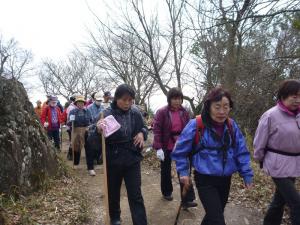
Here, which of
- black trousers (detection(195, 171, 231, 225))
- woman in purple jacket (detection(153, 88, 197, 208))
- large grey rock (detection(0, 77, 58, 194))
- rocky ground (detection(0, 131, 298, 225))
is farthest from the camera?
woman in purple jacket (detection(153, 88, 197, 208))

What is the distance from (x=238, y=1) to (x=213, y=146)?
3.18 metres

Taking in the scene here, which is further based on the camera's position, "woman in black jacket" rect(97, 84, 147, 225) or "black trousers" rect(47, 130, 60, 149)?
"black trousers" rect(47, 130, 60, 149)

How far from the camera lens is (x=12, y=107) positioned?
19.7 feet

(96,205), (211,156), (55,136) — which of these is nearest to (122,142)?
(211,156)

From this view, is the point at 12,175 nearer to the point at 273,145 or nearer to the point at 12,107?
the point at 12,107

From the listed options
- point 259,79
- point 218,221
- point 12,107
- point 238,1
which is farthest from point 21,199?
point 259,79

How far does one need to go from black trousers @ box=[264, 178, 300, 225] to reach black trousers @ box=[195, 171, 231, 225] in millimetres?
632

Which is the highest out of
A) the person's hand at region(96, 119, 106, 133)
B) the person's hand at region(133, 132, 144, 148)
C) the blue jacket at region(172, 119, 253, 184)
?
the person's hand at region(96, 119, 106, 133)

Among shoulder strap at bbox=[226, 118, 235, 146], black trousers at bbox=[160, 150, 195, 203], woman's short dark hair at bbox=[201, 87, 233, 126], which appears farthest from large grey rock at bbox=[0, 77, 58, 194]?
shoulder strap at bbox=[226, 118, 235, 146]

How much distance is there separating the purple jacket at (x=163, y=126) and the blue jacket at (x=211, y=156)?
6.53 ft

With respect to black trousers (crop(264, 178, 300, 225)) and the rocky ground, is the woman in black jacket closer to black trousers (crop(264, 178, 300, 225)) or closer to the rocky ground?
the rocky ground

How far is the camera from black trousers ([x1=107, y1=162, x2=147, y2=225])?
13.8ft

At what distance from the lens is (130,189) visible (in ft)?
14.1

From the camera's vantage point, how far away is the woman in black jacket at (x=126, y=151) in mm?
4250
